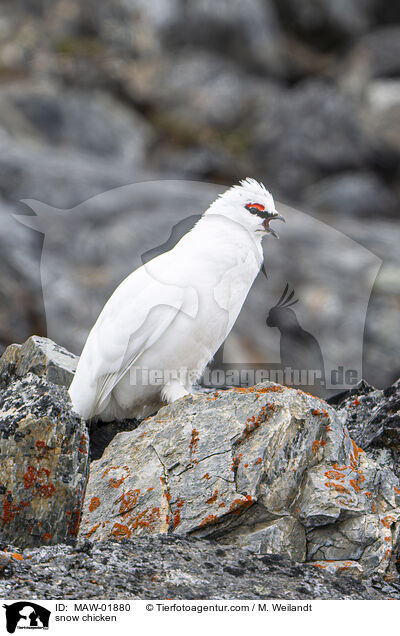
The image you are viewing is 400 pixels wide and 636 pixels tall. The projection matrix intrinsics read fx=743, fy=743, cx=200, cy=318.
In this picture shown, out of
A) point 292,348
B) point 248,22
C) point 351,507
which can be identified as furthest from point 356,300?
point 248,22

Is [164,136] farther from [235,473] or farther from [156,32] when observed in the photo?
[235,473]

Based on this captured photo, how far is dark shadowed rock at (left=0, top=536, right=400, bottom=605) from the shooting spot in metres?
3.59

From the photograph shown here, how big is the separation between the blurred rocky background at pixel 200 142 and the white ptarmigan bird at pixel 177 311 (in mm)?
2911

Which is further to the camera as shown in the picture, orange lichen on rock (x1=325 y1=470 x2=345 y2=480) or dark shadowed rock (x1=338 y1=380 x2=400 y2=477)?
dark shadowed rock (x1=338 y1=380 x2=400 y2=477)

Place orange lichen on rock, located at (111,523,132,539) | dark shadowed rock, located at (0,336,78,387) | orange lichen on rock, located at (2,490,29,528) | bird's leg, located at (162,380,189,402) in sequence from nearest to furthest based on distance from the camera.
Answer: orange lichen on rock, located at (2,490,29,528)
orange lichen on rock, located at (111,523,132,539)
dark shadowed rock, located at (0,336,78,387)
bird's leg, located at (162,380,189,402)

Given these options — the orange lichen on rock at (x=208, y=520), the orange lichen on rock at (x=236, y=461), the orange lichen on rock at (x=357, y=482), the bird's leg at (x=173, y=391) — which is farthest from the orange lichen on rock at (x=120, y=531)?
the bird's leg at (x=173, y=391)

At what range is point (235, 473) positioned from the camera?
14.6 ft

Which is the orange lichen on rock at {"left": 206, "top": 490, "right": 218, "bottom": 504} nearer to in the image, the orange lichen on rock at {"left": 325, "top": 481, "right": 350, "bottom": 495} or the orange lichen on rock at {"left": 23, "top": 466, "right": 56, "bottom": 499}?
the orange lichen on rock at {"left": 325, "top": 481, "right": 350, "bottom": 495}
